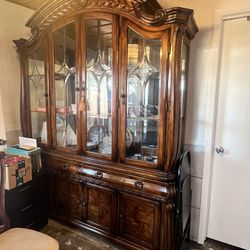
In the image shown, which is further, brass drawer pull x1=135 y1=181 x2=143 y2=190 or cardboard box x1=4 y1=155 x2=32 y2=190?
cardboard box x1=4 y1=155 x2=32 y2=190

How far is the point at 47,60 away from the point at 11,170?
3.51 feet

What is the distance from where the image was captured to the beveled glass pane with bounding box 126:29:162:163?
1.66 metres

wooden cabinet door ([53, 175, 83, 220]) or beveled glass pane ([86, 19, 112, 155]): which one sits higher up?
beveled glass pane ([86, 19, 112, 155])

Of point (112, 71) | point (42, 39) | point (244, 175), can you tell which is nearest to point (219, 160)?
point (244, 175)

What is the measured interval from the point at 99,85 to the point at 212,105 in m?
1.01

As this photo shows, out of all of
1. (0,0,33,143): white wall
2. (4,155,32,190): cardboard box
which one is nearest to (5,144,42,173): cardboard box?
(4,155,32,190): cardboard box

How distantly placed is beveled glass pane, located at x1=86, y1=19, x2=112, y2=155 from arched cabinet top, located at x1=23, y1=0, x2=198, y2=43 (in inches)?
4.9

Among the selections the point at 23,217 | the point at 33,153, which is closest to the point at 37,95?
the point at 33,153

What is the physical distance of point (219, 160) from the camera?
78.5 inches

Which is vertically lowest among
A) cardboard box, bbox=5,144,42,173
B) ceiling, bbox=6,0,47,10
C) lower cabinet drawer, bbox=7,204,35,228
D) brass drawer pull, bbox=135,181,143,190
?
lower cabinet drawer, bbox=7,204,35,228

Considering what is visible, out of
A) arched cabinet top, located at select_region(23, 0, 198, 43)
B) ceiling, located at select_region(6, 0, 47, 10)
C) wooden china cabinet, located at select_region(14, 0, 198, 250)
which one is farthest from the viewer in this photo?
ceiling, located at select_region(6, 0, 47, 10)

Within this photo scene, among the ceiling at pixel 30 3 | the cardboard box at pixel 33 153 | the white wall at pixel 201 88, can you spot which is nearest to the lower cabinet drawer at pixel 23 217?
the cardboard box at pixel 33 153

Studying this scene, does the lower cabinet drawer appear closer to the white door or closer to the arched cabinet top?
the arched cabinet top

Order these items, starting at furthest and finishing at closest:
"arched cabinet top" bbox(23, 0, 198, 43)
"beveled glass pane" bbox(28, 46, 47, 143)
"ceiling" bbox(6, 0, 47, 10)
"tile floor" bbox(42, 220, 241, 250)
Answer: "ceiling" bbox(6, 0, 47, 10), "beveled glass pane" bbox(28, 46, 47, 143), "tile floor" bbox(42, 220, 241, 250), "arched cabinet top" bbox(23, 0, 198, 43)
